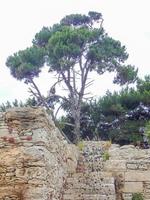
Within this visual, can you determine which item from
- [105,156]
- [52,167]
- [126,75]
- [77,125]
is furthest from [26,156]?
[126,75]

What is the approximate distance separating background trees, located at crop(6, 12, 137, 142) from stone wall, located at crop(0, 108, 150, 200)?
1350 centimetres

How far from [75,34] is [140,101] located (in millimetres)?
5238

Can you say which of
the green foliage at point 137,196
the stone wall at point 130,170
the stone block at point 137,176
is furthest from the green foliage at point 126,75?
the green foliage at point 137,196

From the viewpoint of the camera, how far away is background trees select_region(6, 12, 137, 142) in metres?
26.4

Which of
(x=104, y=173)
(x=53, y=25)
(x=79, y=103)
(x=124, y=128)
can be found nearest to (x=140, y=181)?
(x=104, y=173)

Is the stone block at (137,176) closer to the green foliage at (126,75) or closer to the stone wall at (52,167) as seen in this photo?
the stone wall at (52,167)

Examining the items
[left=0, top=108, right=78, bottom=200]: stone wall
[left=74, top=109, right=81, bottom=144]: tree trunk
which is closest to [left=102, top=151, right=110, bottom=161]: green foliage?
[left=0, top=108, right=78, bottom=200]: stone wall

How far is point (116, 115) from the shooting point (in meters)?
23.4

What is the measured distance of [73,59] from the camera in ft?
88.4

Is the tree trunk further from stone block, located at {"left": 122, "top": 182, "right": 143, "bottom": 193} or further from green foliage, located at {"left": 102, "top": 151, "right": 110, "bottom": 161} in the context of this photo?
stone block, located at {"left": 122, "top": 182, "right": 143, "bottom": 193}

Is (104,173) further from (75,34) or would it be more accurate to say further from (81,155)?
(75,34)

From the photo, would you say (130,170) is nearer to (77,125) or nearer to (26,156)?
(26,156)

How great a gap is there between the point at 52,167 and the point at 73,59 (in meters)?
18.2

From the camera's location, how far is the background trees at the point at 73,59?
2642 cm
